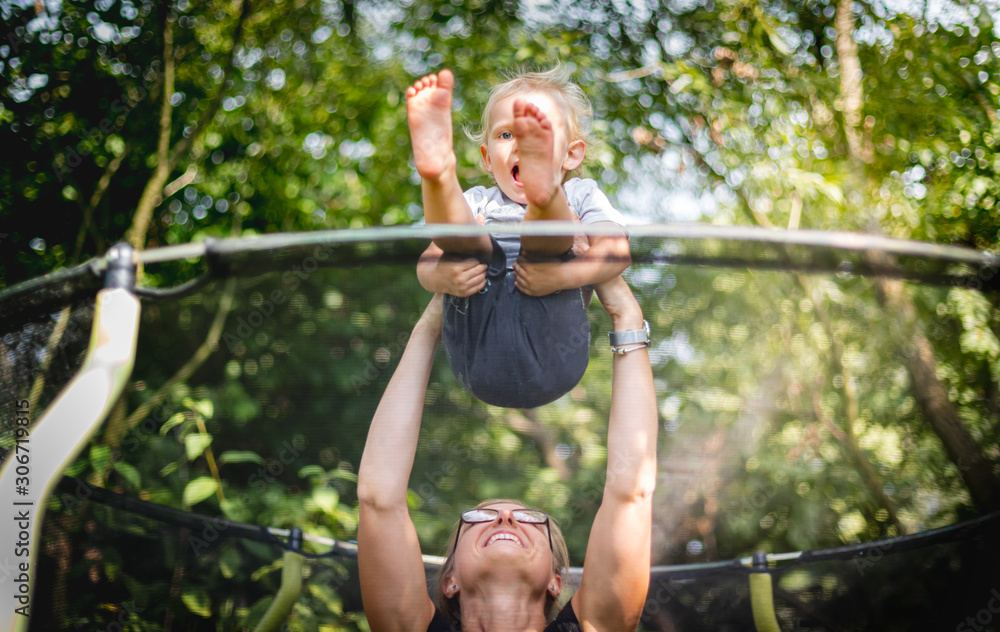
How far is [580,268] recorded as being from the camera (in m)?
0.94

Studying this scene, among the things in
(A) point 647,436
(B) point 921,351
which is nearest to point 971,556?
(B) point 921,351

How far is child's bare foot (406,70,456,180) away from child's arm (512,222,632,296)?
171mm

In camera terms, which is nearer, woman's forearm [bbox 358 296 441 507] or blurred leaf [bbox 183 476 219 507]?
woman's forearm [bbox 358 296 441 507]

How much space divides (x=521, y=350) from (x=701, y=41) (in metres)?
1.84

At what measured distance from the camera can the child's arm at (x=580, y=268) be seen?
92cm

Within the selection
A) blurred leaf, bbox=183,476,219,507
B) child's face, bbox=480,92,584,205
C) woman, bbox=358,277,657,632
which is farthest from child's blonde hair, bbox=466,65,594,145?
blurred leaf, bbox=183,476,219,507

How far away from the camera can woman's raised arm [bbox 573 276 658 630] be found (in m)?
1.03

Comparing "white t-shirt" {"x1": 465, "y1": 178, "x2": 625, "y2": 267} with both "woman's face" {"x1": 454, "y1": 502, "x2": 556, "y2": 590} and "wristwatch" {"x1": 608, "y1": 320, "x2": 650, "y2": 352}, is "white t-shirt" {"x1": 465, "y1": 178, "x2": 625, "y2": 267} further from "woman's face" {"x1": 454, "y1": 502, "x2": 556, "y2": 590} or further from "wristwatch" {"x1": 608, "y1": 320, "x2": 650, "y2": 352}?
"woman's face" {"x1": 454, "y1": 502, "x2": 556, "y2": 590}

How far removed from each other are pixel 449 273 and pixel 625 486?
0.41m

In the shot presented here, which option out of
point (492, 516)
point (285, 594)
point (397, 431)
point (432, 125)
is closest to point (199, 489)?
point (285, 594)

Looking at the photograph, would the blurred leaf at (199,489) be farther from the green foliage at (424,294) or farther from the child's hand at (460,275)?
the child's hand at (460,275)

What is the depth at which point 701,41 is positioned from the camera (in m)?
2.43

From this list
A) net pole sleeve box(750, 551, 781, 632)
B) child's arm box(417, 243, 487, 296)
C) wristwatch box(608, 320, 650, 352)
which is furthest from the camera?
net pole sleeve box(750, 551, 781, 632)

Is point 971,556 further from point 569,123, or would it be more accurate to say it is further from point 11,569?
point 11,569
